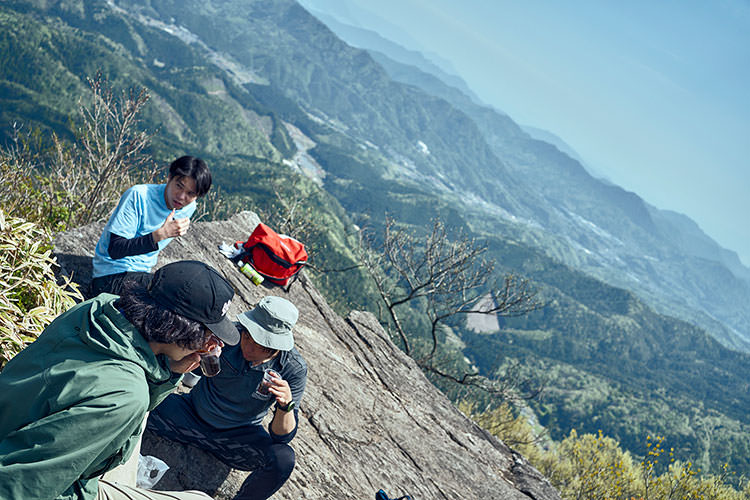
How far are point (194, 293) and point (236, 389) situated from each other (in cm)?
245

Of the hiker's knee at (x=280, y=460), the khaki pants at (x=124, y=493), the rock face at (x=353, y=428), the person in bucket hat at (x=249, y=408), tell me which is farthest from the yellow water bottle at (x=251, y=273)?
the khaki pants at (x=124, y=493)

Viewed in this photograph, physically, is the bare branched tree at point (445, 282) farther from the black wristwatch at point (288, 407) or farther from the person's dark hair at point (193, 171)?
the black wristwatch at point (288, 407)

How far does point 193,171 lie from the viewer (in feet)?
19.2

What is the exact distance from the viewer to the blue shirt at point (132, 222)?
18.8ft

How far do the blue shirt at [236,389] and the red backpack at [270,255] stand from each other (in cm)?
427

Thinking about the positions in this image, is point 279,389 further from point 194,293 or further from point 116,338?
point 116,338

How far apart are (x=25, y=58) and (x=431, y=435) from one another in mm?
212859

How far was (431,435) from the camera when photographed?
8219 mm

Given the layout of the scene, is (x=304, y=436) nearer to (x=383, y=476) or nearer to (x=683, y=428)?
(x=383, y=476)

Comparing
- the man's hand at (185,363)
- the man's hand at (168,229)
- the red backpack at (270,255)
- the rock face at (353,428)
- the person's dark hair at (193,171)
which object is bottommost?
the rock face at (353,428)

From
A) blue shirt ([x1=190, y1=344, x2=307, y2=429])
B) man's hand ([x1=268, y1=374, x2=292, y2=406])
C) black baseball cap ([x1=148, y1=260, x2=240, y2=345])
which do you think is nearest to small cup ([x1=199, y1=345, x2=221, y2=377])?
black baseball cap ([x1=148, y1=260, x2=240, y2=345])

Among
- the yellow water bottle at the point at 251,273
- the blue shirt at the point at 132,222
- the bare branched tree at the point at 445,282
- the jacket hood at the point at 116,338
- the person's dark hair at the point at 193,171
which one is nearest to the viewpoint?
the jacket hood at the point at 116,338

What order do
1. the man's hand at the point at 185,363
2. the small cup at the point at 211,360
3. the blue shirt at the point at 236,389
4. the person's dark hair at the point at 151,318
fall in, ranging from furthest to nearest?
1. the blue shirt at the point at 236,389
2. the small cup at the point at 211,360
3. the man's hand at the point at 185,363
4. the person's dark hair at the point at 151,318

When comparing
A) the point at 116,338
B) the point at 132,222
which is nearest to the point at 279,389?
the point at 116,338
